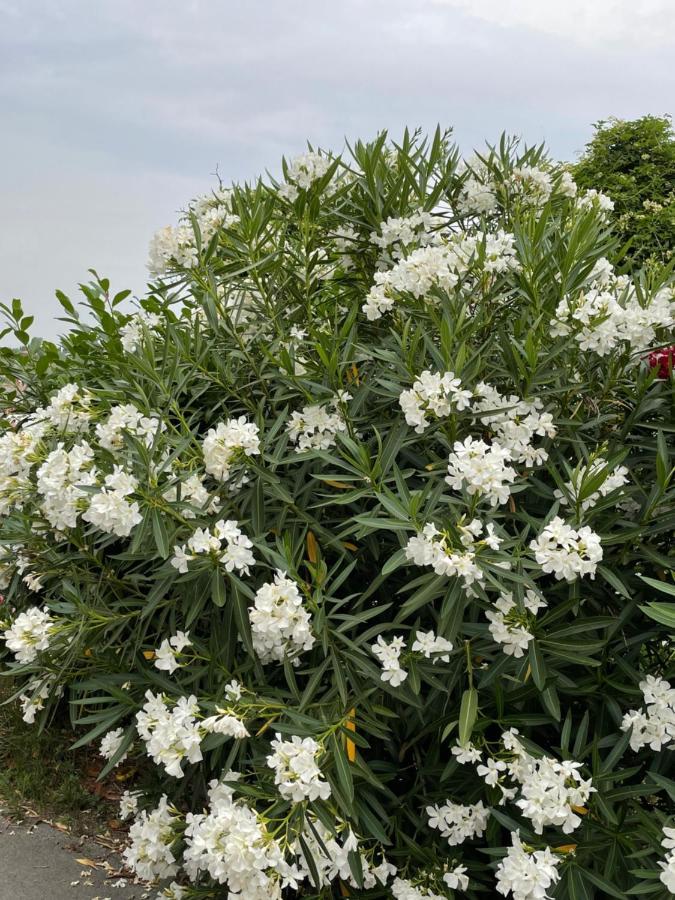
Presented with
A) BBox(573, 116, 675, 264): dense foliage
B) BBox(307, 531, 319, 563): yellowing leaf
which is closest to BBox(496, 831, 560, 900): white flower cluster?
BBox(307, 531, 319, 563): yellowing leaf

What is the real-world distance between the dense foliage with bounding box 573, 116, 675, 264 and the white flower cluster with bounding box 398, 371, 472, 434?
8148mm

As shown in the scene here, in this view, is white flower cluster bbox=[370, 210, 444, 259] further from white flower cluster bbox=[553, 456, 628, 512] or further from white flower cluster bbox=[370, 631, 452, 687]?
white flower cluster bbox=[370, 631, 452, 687]

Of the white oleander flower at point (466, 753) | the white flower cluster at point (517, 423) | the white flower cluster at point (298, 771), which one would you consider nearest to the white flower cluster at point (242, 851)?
the white flower cluster at point (298, 771)

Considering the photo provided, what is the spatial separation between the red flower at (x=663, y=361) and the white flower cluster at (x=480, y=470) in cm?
89

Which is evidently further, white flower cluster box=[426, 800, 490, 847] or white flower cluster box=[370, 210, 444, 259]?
white flower cluster box=[370, 210, 444, 259]

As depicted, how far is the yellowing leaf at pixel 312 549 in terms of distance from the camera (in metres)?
2.66

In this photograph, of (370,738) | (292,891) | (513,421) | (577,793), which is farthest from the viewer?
(292,891)

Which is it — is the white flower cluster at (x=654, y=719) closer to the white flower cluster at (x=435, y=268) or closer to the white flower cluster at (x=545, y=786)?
the white flower cluster at (x=545, y=786)

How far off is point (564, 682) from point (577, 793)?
305mm

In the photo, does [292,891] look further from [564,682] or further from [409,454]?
[409,454]

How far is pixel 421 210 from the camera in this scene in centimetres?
326

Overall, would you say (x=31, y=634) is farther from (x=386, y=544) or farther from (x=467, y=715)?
(x=467, y=715)

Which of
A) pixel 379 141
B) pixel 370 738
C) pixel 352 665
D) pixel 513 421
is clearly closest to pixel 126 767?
pixel 370 738

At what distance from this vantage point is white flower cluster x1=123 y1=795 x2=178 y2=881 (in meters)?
2.81
